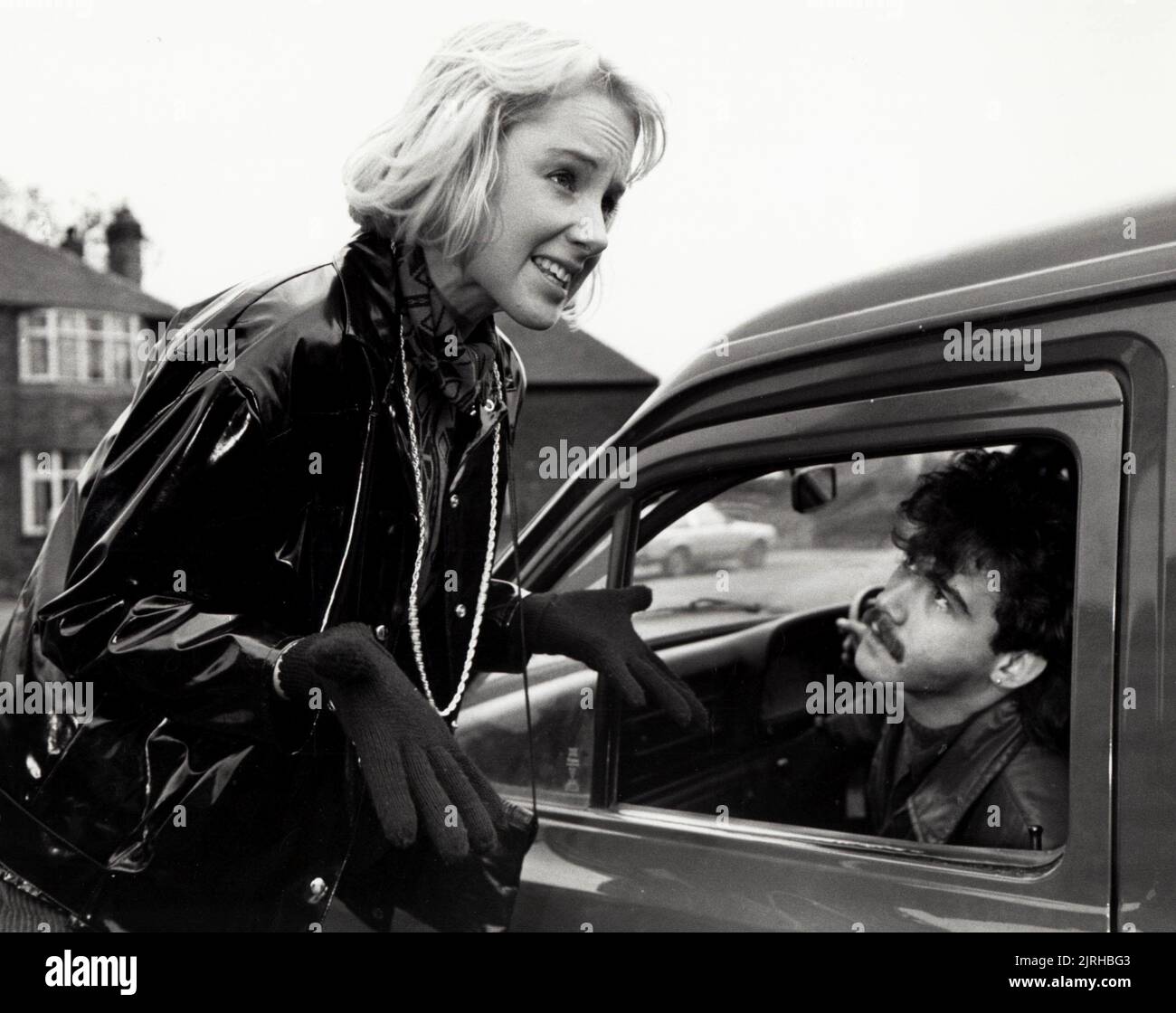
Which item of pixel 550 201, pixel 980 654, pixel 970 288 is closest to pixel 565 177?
pixel 550 201

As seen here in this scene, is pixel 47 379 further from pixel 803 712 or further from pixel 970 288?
pixel 970 288

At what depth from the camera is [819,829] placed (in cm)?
166

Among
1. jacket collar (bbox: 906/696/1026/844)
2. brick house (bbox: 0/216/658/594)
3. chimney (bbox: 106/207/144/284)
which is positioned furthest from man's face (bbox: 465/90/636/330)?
brick house (bbox: 0/216/658/594)

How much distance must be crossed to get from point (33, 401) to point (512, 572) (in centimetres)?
771

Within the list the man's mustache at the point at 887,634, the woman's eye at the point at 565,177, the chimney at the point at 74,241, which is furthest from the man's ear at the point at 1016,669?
the chimney at the point at 74,241

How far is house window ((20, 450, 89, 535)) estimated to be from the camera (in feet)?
24.6

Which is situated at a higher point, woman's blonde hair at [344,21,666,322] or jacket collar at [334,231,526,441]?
woman's blonde hair at [344,21,666,322]

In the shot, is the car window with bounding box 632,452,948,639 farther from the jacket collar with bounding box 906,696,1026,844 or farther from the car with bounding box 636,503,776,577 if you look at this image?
the jacket collar with bounding box 906,696,1026,844

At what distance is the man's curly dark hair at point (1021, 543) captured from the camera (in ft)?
5.11

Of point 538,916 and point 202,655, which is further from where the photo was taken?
point 538,916

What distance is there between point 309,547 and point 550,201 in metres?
0.58

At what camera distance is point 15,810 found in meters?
1.50
